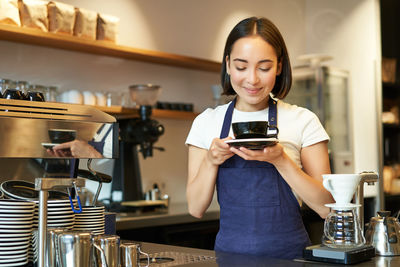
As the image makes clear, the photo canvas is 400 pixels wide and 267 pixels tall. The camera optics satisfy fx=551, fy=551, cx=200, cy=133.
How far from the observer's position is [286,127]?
2014 millimetres

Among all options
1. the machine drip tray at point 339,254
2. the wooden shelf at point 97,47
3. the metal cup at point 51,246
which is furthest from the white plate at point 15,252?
the wooden shelf at point 97,47

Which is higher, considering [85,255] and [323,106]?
[323,106]

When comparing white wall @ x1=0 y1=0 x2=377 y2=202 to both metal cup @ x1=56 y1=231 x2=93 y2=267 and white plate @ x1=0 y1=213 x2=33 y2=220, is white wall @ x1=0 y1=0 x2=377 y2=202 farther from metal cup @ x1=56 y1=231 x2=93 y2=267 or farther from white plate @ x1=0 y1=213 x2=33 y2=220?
metal cup @ x1=56 y1=231 x2=93 y2=267

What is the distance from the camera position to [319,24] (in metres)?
5.57

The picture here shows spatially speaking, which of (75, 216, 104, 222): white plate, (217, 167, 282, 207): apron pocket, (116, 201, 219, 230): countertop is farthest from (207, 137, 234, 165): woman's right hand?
(116, 201, 219, 230): countertop

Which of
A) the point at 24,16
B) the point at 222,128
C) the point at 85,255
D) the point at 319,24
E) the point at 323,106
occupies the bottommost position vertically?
the point at 85,255

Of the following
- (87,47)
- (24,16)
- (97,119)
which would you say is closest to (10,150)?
(97,119)

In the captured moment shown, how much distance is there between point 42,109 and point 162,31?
2.76m

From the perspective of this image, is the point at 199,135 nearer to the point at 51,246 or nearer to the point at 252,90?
the point at 252,90

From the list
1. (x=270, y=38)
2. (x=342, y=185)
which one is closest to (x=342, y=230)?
(x=342, y=185)

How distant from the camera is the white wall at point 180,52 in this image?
3664mm

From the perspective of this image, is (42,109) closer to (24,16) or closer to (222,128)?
(222,128)

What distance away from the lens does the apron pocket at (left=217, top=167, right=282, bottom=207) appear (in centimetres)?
197

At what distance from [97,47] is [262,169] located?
189 cm
